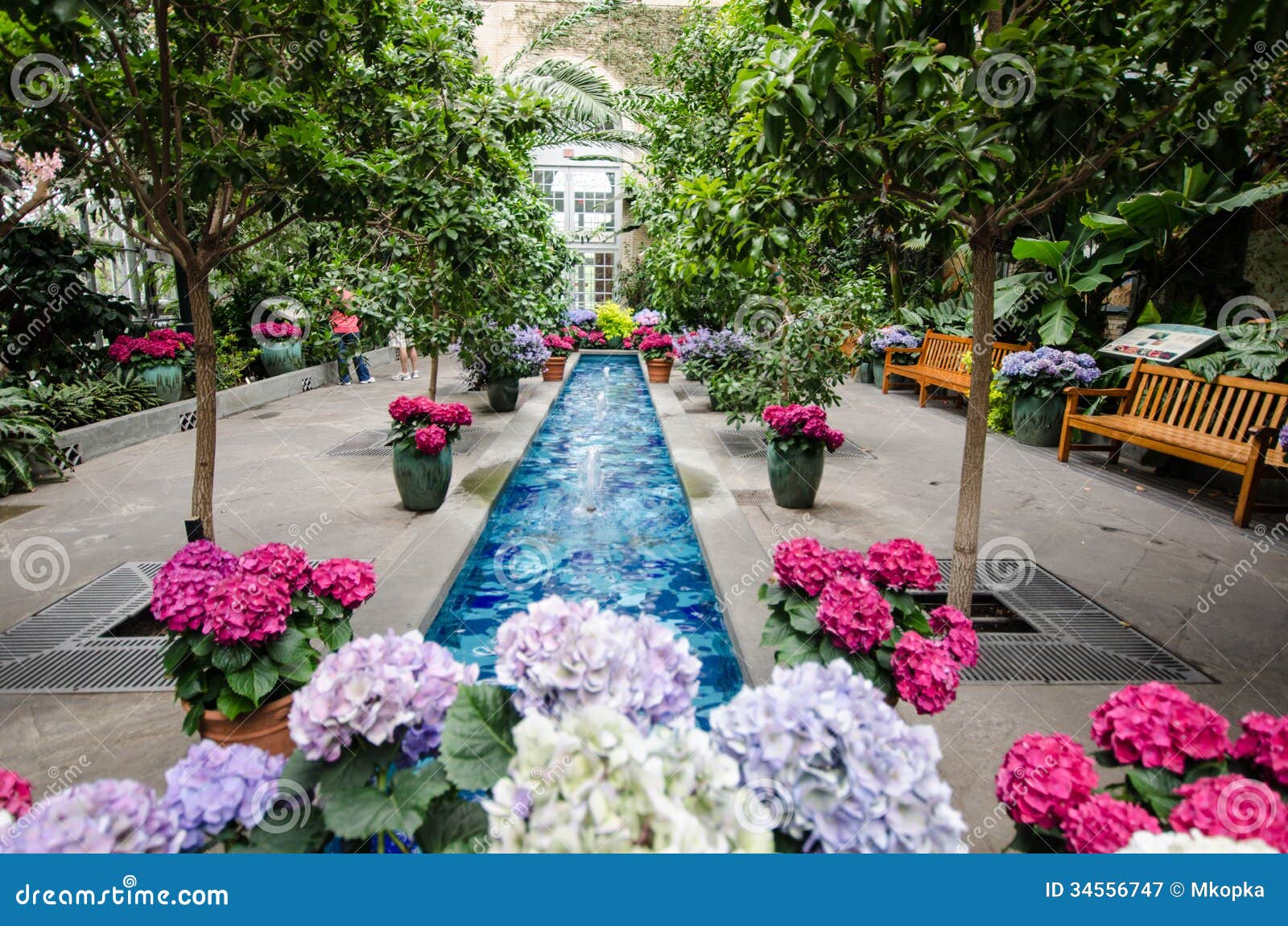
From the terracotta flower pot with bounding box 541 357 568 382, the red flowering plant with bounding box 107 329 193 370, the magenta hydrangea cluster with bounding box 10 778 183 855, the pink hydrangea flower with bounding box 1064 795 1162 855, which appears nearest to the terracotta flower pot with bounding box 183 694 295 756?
the magenta hydrangea cluster with bounding box 10 778 183 855

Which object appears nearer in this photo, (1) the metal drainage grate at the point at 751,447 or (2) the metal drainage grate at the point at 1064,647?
(2) the metal drainage grate at the point at 1064,647

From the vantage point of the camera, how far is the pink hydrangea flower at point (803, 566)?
2.80 m

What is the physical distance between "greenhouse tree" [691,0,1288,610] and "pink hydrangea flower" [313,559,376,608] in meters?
2.15

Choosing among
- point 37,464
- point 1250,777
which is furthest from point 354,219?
point 37,464

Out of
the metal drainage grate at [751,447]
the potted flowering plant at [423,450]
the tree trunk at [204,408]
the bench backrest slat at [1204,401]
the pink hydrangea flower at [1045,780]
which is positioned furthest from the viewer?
the metal drainage grate at [751,447]

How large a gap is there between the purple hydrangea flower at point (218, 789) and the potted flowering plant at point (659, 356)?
13659mm

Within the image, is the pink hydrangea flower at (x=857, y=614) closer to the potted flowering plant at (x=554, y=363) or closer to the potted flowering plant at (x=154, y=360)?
the potted flowering plant at (x=154, y=360)

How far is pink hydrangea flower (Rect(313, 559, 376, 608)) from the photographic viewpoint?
9.64 feet

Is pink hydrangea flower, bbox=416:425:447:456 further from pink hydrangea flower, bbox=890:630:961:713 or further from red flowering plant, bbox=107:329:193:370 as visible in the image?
red flowering plant, bbox=107:329:193:370

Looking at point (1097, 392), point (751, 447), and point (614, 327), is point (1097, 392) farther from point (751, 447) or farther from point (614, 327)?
point (614, 327)

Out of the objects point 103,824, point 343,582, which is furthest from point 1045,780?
point 343,582

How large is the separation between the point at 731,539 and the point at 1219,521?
4.04 metres

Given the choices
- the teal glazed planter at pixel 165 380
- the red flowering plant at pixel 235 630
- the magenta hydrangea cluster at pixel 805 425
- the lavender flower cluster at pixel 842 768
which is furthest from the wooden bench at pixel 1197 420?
the teal glazed planter at pixel 165 380

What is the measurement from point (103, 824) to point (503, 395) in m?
10.4
